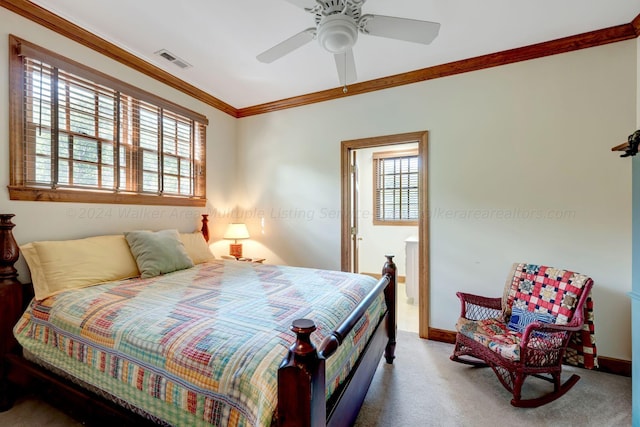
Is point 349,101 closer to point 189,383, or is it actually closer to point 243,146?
point 243,146

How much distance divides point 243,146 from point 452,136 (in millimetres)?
2809

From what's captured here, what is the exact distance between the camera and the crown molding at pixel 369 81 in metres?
2.22

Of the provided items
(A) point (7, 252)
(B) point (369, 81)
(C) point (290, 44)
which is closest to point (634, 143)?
(C) point (290, 44)

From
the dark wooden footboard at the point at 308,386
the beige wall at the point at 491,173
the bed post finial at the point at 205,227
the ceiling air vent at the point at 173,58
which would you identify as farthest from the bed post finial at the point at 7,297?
the dark wooden footboard at the point at 308,386

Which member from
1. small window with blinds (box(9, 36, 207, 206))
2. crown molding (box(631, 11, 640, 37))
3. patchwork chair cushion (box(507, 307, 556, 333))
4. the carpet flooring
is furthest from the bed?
crown molding (box(631, 11, 640, 37))

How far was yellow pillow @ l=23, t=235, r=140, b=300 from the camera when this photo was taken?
1.89 metres

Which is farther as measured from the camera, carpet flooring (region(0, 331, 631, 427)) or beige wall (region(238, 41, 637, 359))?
beige wall (region(238, 41, 637, 359))

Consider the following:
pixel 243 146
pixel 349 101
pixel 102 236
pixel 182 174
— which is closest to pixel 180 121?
pixel 182 174

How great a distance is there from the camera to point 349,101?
3.43m

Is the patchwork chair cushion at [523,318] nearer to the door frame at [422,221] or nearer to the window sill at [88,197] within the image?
the door frame at [422,221]

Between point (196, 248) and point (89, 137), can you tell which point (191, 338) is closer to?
point (196, 248)

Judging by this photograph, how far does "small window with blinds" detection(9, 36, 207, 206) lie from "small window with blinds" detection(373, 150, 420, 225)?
3379mm

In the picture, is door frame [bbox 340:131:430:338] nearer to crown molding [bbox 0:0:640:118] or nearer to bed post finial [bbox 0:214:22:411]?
crown molding [bbox 0:0:640:118]

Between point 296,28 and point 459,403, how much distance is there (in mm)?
3123
